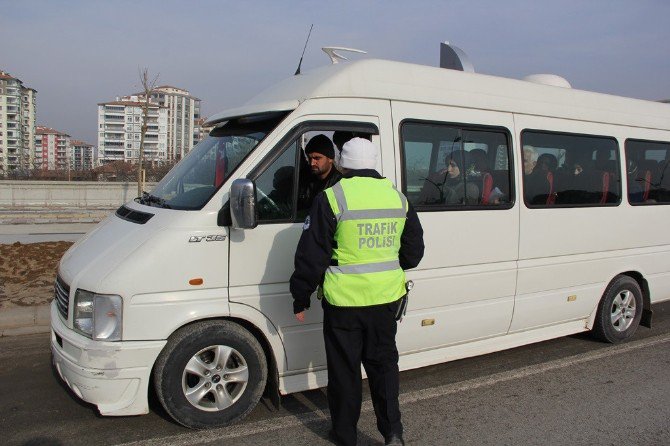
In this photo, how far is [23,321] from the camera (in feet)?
20.1

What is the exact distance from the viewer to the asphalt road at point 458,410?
3840 mm

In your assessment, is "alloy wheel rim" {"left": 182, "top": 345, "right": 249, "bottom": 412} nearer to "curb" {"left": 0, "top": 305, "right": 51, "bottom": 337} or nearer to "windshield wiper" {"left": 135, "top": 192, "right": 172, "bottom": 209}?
"windshield wiper" {"left": 135, "top": 192, "right": 172, "bottom": 209}

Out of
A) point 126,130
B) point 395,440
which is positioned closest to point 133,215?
point 395,440

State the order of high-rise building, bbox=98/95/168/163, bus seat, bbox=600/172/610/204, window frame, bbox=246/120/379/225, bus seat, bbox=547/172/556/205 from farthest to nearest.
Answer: high-rise building, bbox=98/95/168/163
bus seat, bbox=600/172/610/204
bus seat, bbox=547/172/556/205
window frame, bbox=246/120/379/225

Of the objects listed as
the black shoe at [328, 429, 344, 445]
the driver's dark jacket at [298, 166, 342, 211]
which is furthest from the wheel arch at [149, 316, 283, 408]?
the driver's dark jacket at [298, 166, 342, 211]

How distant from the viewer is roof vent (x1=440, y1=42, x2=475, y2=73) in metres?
5.64

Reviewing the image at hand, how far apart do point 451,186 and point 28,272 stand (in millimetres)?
6343

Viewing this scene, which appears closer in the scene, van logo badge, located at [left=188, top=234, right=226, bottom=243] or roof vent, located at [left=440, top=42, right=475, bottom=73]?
van logo badge, located at [left=188, top=234, right=226, bottom=243]

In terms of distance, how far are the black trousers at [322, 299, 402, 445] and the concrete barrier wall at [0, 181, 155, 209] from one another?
2228 cm

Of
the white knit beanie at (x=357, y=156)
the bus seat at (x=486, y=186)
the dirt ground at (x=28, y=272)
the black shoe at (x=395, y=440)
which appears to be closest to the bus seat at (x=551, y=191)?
the bus seat at (x=486, y=186)

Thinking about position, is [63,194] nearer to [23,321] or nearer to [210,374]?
[23,321]

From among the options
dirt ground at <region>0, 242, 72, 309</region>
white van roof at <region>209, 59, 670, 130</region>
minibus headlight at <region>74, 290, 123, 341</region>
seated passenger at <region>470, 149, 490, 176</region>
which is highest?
white van roof at <region>209, 59, 670, 130</region>

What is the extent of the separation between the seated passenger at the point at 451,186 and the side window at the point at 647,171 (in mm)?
2452

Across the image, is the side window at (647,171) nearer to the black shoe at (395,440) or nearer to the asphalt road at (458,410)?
the asphalt road at (458,410)
